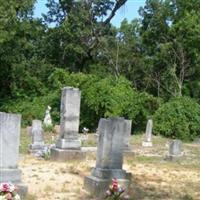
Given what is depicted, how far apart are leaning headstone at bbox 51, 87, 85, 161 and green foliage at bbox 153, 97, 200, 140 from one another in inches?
656

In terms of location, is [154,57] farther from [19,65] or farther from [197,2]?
[19,65]

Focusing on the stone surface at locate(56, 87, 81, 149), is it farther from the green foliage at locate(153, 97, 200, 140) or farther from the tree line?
the tree line

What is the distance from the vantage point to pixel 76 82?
1380 inches

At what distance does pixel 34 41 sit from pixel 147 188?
108 ft

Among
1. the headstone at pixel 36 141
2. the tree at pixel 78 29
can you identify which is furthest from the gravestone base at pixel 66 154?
the tree at pixel 78 29

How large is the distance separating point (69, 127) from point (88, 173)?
2976 mm

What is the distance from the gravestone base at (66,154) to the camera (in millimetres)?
15375

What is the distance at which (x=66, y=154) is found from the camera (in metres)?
15.5

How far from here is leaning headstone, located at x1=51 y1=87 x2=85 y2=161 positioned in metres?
15.7

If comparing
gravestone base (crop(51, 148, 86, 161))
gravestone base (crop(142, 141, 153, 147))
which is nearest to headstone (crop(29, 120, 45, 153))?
gravestone base (crop(51, 148, 86, 161))

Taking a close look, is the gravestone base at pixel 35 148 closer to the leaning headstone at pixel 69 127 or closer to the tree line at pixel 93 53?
the leaning headstone at pixel 69 127

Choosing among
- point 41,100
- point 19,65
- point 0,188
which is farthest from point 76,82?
point 0,188

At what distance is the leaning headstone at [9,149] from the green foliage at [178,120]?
22.4 m

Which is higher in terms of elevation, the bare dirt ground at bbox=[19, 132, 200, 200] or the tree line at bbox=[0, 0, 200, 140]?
the tree line at bbox=[0, 0, 200, 140]
